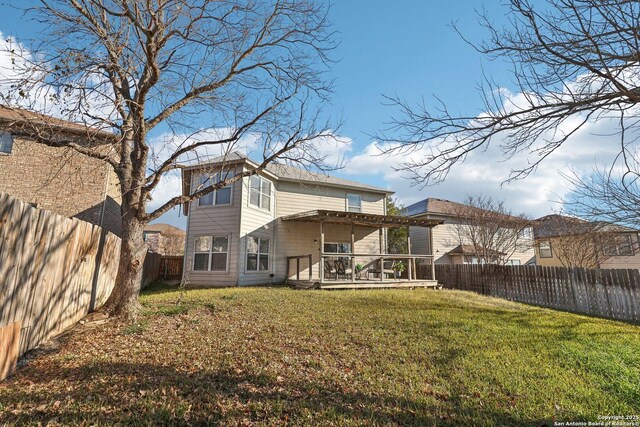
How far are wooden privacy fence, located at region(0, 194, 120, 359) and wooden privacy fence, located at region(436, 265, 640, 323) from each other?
47.7 ft

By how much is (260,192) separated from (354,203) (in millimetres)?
5693

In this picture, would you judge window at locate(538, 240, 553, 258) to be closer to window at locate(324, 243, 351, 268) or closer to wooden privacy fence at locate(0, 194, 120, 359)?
window at locate(324, 243, 351, 268)

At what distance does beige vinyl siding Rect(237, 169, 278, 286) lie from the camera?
1373cm

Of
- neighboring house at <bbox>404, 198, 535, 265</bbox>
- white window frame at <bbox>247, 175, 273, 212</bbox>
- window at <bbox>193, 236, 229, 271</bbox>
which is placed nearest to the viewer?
window at <bbox>193, 236, 229, 271</bbox>

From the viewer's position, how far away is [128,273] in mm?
6191

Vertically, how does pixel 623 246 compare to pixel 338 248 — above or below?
below

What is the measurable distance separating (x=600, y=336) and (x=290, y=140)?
780cm

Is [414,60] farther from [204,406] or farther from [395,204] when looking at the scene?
[395,204]

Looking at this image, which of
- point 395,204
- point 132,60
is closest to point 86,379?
point 132,60

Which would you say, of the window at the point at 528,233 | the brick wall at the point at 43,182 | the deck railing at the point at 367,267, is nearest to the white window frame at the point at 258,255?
the deck railing at the point at 367,267

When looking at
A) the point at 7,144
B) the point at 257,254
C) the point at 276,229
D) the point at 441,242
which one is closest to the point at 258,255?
the point at 257,254

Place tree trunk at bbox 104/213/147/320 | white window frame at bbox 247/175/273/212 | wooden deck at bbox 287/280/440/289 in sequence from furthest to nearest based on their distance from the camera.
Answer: white window frame at bbox 247/175/273/212 < wooden deck at bbox 287/280/440/289 < tree trunk at bbox 104/213/147/320

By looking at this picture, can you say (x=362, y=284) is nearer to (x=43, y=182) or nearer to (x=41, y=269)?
(x=41, y=269)

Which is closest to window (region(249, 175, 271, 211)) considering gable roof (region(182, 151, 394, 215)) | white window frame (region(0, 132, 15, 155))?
gable roof (region(182, 151, 394, 215))
